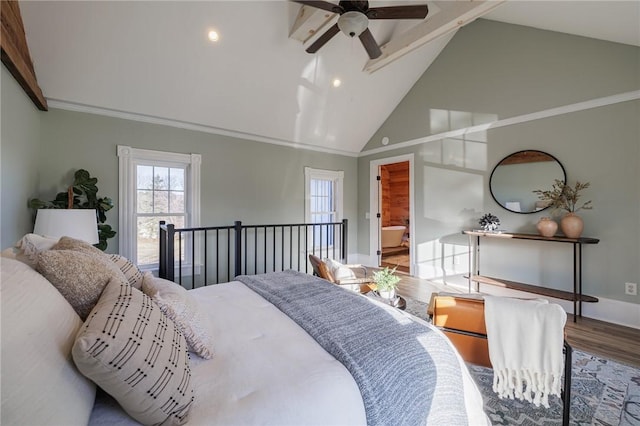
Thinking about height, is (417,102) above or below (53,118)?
above

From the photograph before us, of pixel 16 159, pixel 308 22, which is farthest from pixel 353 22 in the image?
pixel 16 159

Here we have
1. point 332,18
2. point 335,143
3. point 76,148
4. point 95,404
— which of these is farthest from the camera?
point 335,143

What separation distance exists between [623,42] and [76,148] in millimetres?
6299

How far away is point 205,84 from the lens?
3619mm

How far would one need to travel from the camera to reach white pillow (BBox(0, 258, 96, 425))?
0.54 metres

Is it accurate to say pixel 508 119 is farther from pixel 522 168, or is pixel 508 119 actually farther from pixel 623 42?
pixel 623 42

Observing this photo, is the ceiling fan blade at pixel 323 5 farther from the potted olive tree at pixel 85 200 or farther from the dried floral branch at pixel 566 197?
the dried floral branch at pixel 566 197

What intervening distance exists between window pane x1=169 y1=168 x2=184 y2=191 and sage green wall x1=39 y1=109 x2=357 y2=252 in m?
0.29

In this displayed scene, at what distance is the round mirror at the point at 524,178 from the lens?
346 cm

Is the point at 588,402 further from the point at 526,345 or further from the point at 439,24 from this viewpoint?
the point at 439,24

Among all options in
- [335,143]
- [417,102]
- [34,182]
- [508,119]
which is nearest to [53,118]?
[34,182]

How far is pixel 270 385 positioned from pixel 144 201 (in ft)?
12.1

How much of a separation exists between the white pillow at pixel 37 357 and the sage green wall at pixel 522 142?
4.51 m

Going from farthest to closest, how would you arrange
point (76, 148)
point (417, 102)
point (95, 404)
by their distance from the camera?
1. point (417, 102)
2. point (76, 148)
3. point (95, 404)
